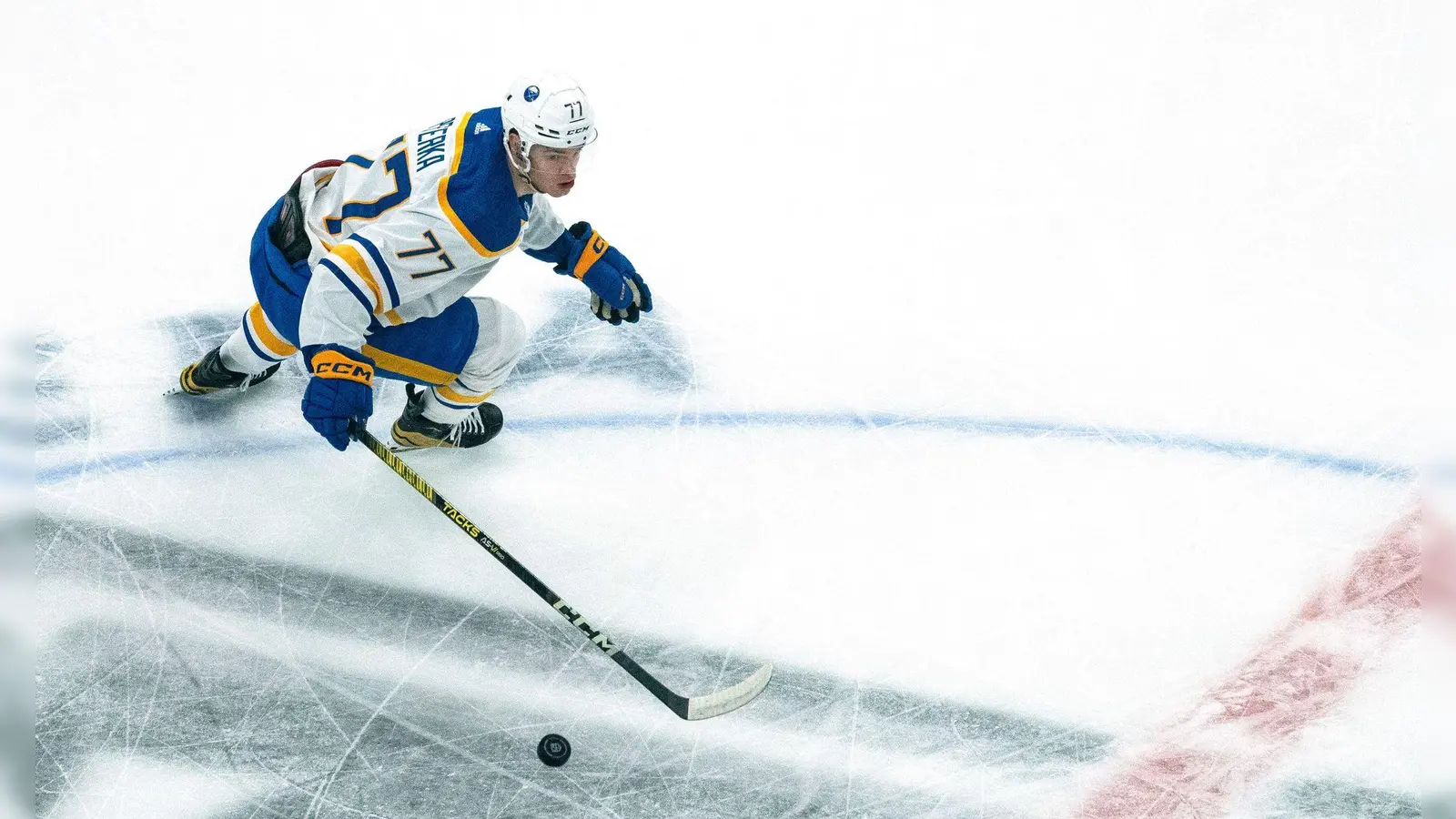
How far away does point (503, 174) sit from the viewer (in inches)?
119

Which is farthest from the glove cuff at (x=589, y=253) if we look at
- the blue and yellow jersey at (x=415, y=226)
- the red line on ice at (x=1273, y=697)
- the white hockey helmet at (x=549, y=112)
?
the red line on ice at (x=1273, y=697)

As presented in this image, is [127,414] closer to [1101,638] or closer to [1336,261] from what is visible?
[1101,638]

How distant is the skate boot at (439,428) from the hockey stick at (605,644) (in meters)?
0.32

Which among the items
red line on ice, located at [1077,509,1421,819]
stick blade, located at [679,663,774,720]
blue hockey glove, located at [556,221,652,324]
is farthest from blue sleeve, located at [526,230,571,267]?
red line on ice, located at [1077,509,1421,819]

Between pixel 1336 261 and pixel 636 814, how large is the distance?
8.84ft

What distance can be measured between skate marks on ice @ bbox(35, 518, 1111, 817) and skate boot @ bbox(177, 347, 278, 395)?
1.71 ft

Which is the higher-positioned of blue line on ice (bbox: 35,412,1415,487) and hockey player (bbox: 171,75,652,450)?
hockey player (bbox: 171,75,652,450)

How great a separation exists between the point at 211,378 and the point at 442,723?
1174 millimetres

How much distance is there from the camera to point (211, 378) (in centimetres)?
363

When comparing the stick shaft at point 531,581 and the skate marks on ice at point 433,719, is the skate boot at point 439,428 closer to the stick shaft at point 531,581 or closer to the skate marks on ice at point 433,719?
the stick shaft at point 531,581

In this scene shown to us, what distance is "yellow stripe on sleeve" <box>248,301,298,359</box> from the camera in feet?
11.2

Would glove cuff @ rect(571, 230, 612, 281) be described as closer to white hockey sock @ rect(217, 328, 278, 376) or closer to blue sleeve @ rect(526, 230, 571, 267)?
blue sleeve @ rect(526, 230, 571, 267)

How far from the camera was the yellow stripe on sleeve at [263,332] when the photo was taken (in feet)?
11.2

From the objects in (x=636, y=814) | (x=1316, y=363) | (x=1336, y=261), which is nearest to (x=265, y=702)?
(x=636, y=814)
